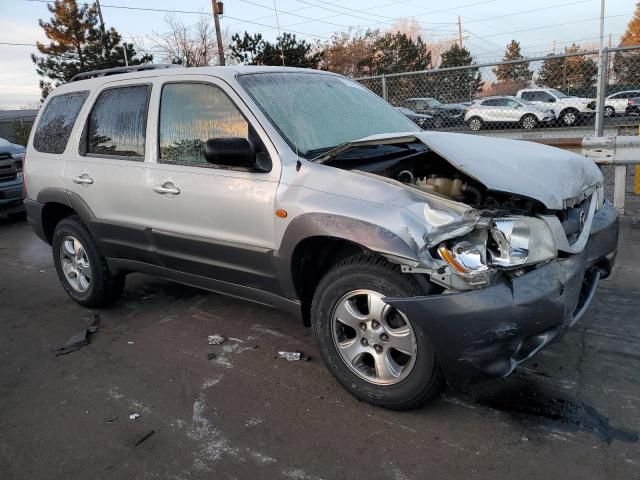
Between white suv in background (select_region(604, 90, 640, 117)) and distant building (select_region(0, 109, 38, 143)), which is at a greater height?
distant building (select_region(0, 109, 38, 143))

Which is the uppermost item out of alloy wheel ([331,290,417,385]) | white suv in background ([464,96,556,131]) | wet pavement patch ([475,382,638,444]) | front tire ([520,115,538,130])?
white suv in background ([464,96,556,131])

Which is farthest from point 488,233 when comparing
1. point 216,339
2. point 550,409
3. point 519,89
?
point 519,89

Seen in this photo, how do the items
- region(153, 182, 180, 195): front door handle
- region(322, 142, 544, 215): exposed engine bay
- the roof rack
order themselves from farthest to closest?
the roof rack < region(153, 182, 180, 195): front door handle < region(322, 142, 544, 215): exposed engine bay

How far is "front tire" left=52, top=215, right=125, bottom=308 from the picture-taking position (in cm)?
459

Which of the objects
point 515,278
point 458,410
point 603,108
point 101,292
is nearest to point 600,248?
point 515,278

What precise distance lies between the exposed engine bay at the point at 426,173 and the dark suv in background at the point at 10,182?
25.6ft

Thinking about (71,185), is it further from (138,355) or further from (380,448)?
(380,448)

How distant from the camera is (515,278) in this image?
8.34 ft

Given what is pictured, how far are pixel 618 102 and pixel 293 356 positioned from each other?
23.7ft

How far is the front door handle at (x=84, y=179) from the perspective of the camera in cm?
433

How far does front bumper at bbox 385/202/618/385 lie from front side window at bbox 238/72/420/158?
4.31 feet

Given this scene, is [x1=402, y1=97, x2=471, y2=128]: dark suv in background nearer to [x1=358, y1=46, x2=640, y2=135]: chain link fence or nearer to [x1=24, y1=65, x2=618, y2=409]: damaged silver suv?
[x1=358, y1=46, x2=640, y2=135]: chain link fence

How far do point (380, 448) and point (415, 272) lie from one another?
0.88 m

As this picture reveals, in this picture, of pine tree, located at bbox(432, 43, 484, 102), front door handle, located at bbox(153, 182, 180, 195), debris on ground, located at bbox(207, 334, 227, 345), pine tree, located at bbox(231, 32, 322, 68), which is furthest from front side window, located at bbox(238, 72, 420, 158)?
pine tree, located at bbox(231, 32, 322, 68)
